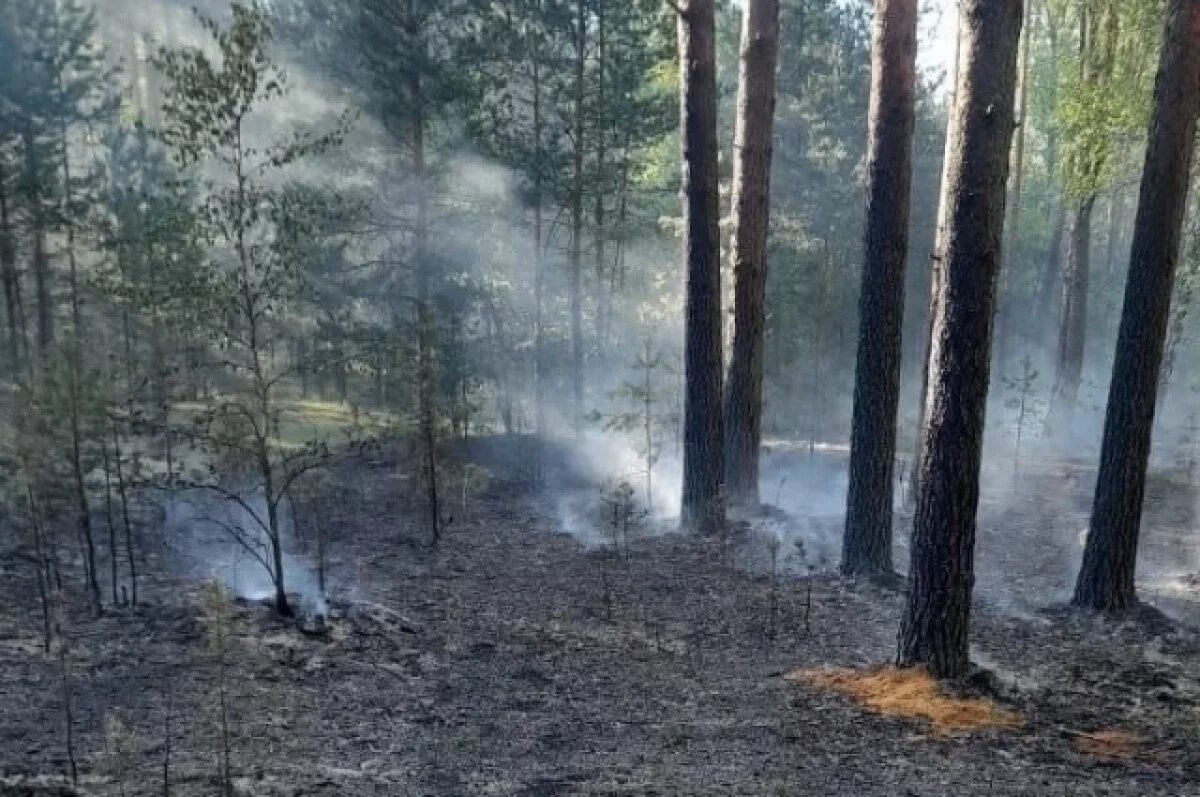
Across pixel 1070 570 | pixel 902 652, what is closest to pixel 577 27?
pixel 1070 570

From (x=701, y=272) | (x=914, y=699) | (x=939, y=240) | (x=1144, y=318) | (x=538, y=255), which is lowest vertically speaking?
(x=914, y=699)

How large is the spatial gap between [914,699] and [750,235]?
6717mm

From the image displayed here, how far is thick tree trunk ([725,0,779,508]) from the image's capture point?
1077 cm

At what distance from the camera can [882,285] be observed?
29.3ft

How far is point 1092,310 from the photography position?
126 ft

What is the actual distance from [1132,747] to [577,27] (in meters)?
18.4

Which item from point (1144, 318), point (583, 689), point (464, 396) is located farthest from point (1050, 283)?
point (583, 689)

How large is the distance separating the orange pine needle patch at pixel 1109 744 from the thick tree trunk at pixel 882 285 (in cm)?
Result: 379

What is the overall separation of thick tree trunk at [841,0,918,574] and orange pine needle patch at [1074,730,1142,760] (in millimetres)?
3787

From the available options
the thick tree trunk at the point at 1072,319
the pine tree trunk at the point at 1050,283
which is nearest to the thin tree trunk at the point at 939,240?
the thick tree trunk at the point at 1072,319

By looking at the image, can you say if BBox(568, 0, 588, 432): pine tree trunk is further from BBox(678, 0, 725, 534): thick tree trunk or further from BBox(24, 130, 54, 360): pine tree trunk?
BBox(24, 130, 54, 360): pine tree trunk

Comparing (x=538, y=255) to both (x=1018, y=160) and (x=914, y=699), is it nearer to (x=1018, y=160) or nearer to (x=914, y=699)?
(x=1018, y=160)

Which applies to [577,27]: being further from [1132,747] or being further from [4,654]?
[1132,747]

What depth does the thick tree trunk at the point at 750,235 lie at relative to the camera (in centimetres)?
1077
